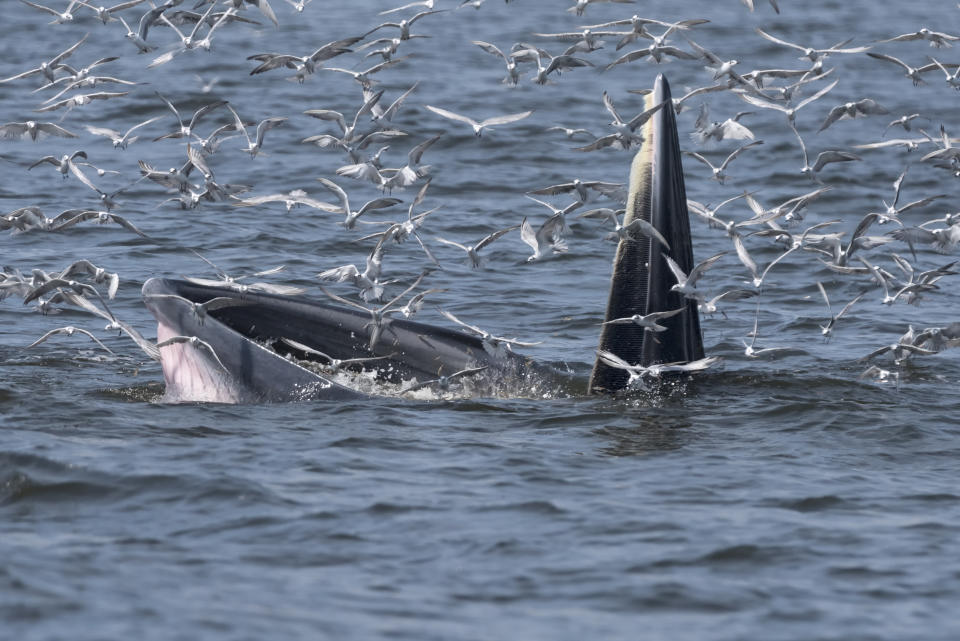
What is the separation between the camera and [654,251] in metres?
13.5

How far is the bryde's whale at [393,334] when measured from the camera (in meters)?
13.4

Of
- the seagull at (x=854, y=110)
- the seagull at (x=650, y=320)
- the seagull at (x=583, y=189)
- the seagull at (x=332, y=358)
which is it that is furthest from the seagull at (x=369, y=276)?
the seagull at (x=854, y=110)

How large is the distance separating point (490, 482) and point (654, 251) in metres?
2.95

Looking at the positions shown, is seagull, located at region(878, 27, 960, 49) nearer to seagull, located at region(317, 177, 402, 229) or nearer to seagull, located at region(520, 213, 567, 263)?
seagull, located at region(520, 213, 567, 263)

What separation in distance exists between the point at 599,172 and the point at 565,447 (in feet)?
48.6

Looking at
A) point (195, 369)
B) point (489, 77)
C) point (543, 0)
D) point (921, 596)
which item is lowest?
point (921, 596)

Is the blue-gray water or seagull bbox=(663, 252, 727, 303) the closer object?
the blue-gray water

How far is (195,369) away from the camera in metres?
13.5

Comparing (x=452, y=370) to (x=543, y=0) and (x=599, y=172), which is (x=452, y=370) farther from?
(x=543, y=0)

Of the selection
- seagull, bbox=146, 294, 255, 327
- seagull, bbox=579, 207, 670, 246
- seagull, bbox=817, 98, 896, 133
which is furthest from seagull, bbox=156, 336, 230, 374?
seagull, bbox=817, 98, 896, 133

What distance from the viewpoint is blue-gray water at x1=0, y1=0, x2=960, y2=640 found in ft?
30.6

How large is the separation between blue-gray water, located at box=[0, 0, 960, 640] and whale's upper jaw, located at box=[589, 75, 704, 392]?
0.68 metres

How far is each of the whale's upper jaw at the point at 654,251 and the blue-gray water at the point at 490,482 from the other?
26.7 inches

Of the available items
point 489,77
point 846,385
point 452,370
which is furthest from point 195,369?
point 489,77
